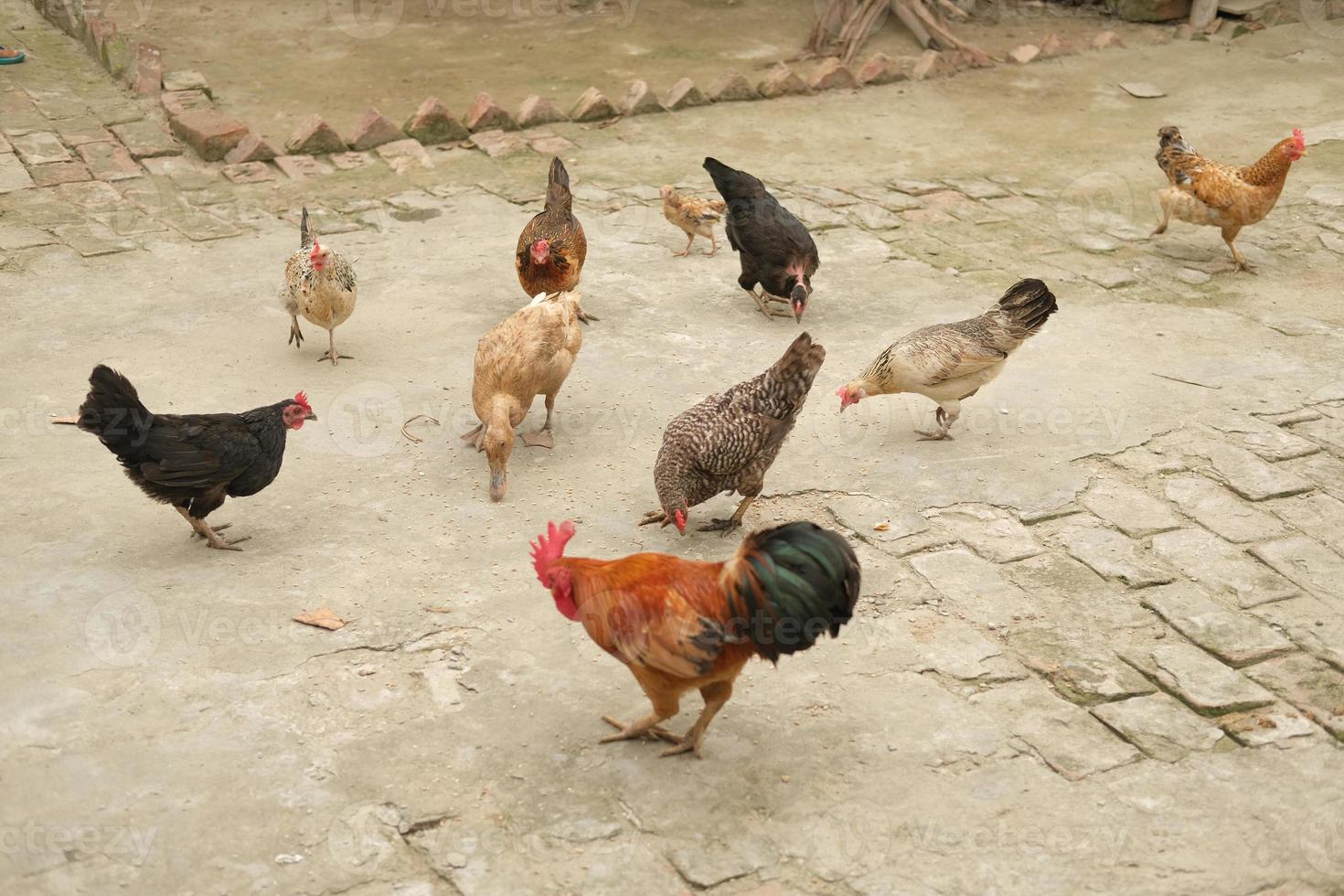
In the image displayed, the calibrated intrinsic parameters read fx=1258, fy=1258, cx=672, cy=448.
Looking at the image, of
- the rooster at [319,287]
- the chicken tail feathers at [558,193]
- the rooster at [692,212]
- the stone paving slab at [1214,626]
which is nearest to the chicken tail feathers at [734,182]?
the rooster at [692,212]

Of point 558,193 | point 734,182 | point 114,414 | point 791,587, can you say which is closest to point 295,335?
point 558,193

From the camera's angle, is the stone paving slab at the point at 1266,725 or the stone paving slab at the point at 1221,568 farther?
the stone paving slab at the point at 1221,568

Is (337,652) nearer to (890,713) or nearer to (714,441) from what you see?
(714,441)

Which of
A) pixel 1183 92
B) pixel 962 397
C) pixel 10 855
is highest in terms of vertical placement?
pixel 1183 92

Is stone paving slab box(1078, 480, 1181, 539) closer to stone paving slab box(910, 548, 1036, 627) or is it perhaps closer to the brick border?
stone paving slab box(910, 548, 1036, 627)

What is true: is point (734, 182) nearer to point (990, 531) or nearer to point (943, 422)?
point (943, 422)

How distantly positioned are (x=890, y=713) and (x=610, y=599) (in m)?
1.39

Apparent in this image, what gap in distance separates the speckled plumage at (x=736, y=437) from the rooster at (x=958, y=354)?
40.0 inches

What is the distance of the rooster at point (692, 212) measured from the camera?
9703 millimetres

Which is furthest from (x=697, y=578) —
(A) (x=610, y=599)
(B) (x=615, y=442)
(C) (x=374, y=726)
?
(B) (x=615, y=442)

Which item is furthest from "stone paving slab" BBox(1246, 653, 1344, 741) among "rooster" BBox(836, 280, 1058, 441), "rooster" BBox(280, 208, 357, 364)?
"rooster" BBox(280, 208, 357, 364)

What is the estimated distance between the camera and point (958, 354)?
716 centimetres

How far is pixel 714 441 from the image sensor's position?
20.4 feet

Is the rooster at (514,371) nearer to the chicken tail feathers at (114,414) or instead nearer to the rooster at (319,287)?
the rooster at (319,287)
